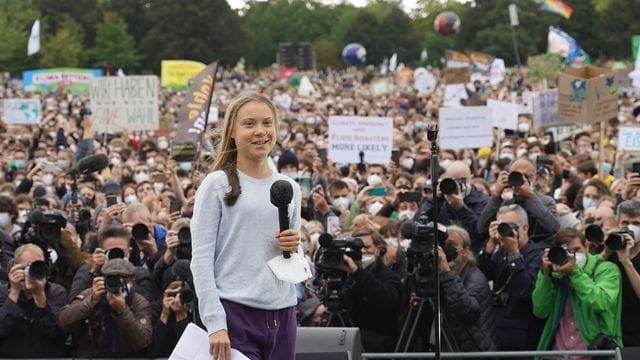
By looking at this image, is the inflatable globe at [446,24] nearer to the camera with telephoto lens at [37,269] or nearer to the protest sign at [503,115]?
the protest sign at [503,115]

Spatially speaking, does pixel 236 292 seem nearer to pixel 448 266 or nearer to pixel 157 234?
pixel 448 266

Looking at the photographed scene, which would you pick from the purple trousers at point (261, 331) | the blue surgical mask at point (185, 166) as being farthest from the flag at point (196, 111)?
the purple trousers at point (261, 331)

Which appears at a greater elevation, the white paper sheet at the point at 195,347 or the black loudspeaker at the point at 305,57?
the black loudspeaker at the point at 305,57

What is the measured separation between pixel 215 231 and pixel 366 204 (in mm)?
6701

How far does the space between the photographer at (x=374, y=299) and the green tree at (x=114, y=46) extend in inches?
3107

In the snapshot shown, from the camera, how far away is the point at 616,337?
309 inches

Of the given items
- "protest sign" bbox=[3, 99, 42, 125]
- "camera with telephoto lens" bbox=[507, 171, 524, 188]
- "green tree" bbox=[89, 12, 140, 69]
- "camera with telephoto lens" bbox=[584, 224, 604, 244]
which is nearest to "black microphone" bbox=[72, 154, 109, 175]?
"camera with telephoto lens" bbox=[507, 171, 524, 188]

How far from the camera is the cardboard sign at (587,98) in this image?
15.4 m

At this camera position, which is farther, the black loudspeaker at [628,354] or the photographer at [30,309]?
the photographer at [30,309]

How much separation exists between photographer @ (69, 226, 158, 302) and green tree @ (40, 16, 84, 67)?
74.4m

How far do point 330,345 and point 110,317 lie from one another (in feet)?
5.52

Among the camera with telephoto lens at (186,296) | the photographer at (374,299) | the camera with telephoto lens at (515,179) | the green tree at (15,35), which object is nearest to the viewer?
the camera with telephoto lens at (186,296)

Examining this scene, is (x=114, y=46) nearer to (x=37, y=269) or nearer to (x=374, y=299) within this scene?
(x=374, y=299)

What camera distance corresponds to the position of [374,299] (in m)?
8.48
